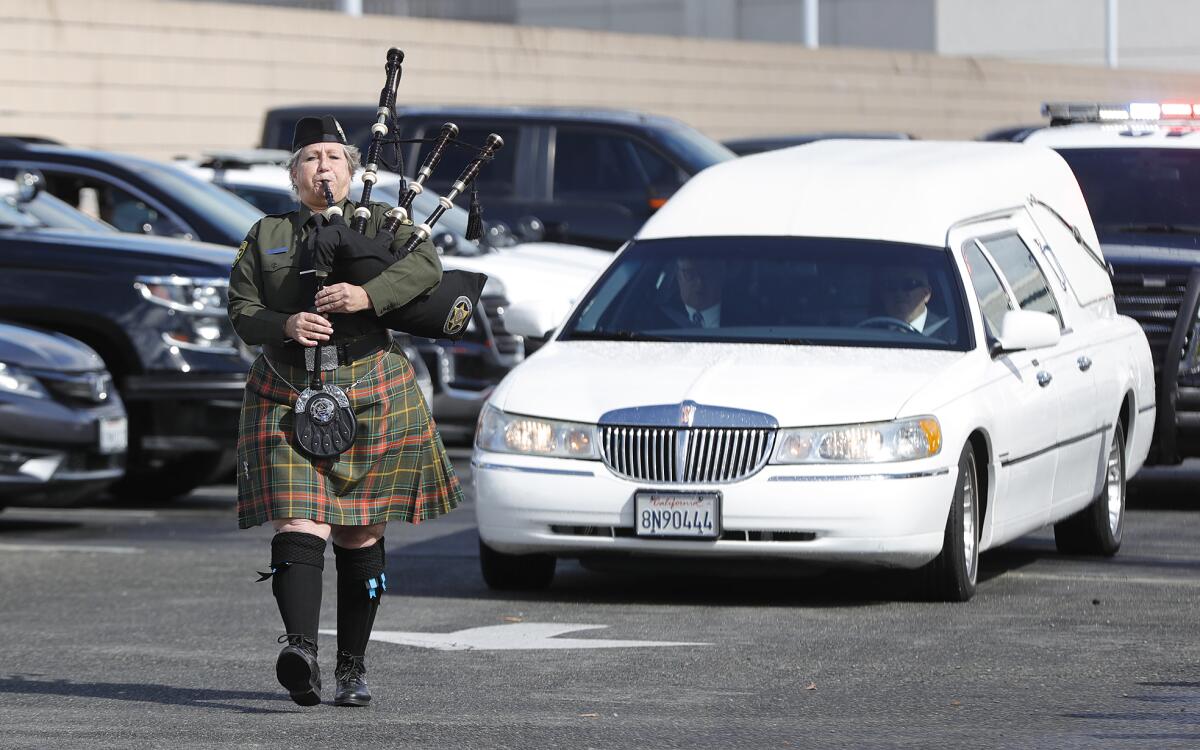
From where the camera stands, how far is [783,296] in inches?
404

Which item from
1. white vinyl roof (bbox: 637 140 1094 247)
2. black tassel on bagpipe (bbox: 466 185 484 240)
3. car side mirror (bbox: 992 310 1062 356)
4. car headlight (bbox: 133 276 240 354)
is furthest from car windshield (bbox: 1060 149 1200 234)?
black tassel on bagpipe (bbox: 466 185 484 240)

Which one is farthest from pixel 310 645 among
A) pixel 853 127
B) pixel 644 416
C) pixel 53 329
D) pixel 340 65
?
pixel 853 127

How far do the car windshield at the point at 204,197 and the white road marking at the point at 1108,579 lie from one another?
586cm

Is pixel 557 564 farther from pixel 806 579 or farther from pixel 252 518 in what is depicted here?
pixel 252 518

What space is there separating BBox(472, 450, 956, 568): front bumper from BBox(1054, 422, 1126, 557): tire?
176 centimetres

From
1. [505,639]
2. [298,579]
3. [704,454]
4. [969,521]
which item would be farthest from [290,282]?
[969,521]

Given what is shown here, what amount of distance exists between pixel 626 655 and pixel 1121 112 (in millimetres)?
7096

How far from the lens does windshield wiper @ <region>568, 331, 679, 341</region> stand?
10.2 m

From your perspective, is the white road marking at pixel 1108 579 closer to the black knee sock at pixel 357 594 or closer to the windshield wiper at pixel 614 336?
the windshield wiper at pixel 614 336

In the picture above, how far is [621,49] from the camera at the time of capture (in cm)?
3250

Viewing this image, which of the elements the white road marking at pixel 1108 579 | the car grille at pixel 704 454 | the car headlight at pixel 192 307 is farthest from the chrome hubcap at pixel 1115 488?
the car headlight at pixel 192 307

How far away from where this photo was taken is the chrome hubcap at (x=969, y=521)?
9.47 metres

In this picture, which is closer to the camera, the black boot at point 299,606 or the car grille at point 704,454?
the black boot at point 299,606

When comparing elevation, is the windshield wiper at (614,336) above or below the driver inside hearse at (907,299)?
below
